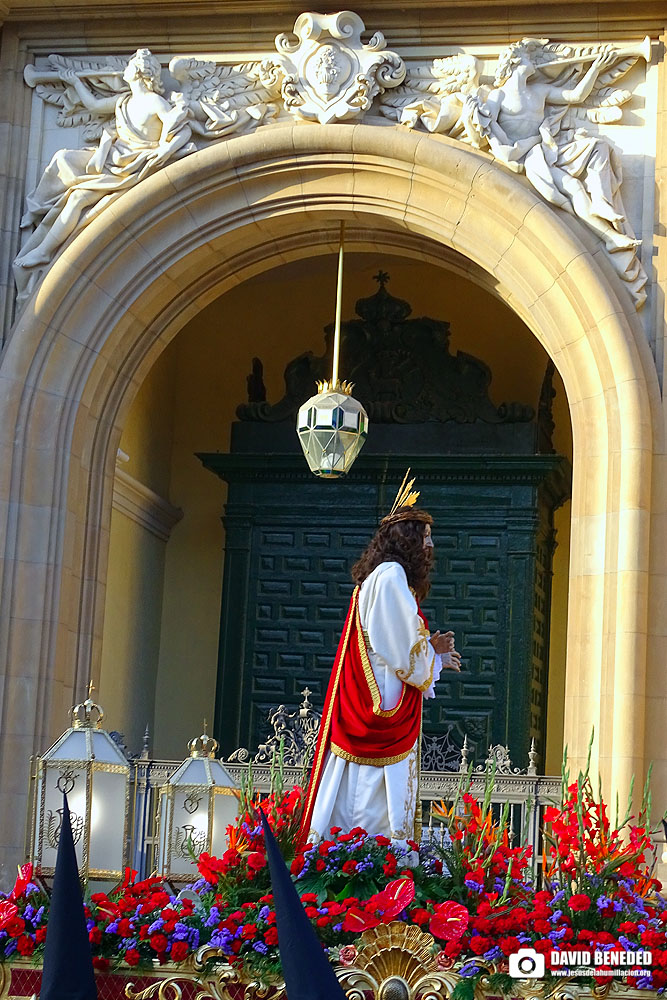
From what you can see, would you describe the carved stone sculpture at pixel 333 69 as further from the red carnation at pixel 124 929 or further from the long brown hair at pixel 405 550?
the red carnation at pixel 124 929

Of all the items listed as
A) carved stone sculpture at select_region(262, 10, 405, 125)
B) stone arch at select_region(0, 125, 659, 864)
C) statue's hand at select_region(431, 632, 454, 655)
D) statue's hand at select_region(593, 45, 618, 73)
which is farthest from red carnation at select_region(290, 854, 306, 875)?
statue's hand at select_region(593, 45, 618, 73)

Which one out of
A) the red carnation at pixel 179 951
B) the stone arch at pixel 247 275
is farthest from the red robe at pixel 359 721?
the stone arch at pixel 247 275

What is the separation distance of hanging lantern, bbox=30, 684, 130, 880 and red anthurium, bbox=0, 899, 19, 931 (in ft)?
2.68

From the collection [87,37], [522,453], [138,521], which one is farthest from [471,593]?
[87,37]

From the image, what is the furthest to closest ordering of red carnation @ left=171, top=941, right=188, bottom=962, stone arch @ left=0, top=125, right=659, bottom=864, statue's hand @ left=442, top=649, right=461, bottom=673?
stone arch @ left=0, top=125, right=659, bottom=864, statue's hand @ left=442, top=649, right=461, bottom=673, red carnation @ left=171, top=941, right=188, bottom=962

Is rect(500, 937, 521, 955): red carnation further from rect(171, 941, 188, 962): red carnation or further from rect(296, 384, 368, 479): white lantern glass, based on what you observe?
rect(296, 384, 368, 479): white lantern glass

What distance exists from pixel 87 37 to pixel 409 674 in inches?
231

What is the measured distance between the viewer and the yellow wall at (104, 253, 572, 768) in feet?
46.4

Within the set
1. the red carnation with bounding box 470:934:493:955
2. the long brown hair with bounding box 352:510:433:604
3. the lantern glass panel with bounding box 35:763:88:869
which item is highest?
the long brown hair with bounding box 352:510:433:604

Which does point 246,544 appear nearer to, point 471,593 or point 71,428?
point 471,593

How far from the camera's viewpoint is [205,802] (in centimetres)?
783

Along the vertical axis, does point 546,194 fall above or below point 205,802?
above

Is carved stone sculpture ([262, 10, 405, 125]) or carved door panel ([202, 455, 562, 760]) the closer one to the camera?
carved stone sculpture ([262, 10, 405, 125])

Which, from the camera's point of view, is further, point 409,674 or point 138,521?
point 138,521
